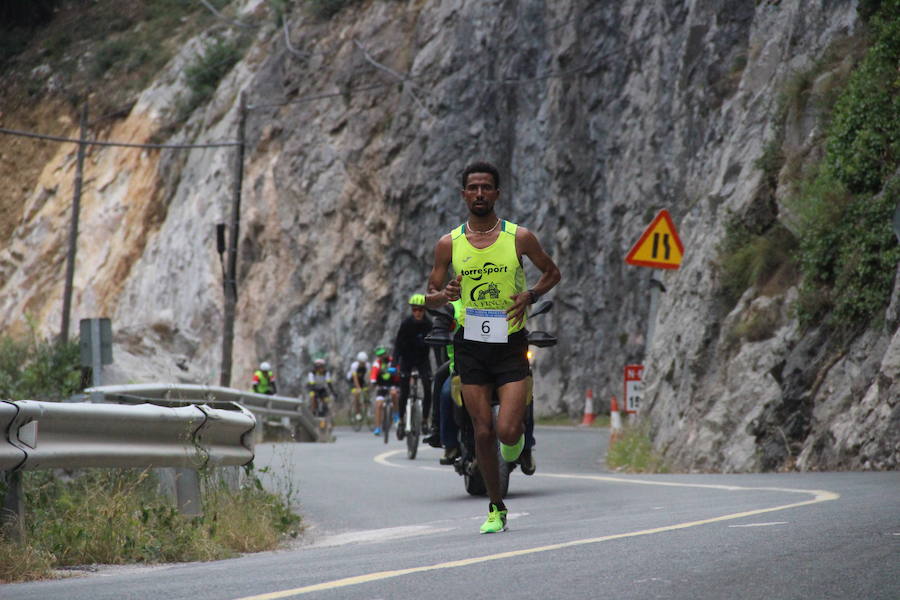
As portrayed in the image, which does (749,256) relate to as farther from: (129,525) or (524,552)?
(524,552)

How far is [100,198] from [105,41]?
14090mm

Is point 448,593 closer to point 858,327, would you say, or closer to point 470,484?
point 470,484

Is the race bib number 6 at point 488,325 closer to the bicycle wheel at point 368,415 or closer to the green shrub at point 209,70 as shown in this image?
the bicycle wheel at point 368,415

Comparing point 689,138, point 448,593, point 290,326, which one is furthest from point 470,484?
point 290,326

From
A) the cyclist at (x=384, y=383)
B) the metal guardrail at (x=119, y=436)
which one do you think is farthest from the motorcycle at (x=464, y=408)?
the cyclist at (x=384, y=383)

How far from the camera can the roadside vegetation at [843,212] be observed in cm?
1381

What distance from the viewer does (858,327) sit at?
13.8 meters

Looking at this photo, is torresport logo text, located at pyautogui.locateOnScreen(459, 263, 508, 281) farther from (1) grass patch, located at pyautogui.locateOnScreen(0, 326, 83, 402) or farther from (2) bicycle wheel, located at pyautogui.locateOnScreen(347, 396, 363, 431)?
(2) bicycle wheel, located at pyautogui.locateOnScreen(347, 396, 363, 431)

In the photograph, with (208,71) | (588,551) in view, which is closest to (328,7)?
(208,71)

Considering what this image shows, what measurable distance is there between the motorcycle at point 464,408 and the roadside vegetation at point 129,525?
1429mm

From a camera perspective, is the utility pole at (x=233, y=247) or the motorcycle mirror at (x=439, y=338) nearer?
the motorcycle mirror at (x=439, y=338)

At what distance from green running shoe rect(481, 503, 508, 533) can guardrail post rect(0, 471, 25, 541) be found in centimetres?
270

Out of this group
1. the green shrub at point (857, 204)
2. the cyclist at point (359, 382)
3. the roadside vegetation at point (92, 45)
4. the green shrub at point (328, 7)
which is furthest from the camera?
the roadside vegetation at point (92, 45)

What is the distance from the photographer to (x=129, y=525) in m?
7.94
